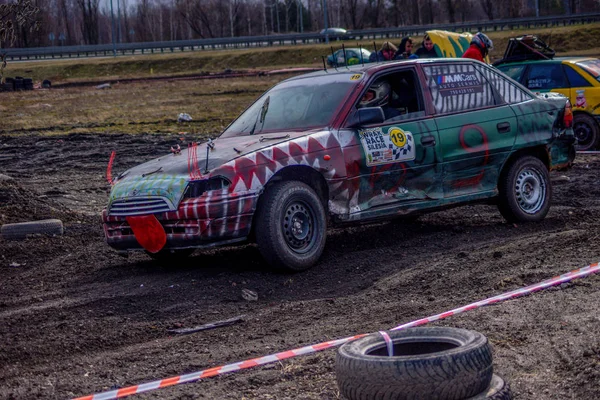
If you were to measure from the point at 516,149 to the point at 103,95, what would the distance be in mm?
28219

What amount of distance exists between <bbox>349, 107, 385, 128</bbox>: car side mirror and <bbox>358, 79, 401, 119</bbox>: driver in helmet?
39 cm

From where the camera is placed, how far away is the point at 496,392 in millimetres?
4156

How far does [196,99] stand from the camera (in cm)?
3142

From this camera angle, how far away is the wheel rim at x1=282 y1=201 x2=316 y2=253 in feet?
24.8

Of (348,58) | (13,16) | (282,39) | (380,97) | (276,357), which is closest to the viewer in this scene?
(276,357)

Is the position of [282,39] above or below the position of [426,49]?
above

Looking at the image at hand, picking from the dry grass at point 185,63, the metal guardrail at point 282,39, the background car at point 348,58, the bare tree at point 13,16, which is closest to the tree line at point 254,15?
the metal guardrail at point 282,39

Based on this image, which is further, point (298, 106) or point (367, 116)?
point (298, 106)

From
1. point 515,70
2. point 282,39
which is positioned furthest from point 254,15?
point 515,70

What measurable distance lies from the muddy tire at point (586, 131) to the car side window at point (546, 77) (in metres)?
0.66

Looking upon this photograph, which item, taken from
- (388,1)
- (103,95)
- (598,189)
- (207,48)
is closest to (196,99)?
(103,95)

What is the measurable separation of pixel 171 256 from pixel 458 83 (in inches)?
132

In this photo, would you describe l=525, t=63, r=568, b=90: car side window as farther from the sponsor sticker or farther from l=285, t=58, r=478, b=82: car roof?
l=285, t=58, r=478, b=82: car roof

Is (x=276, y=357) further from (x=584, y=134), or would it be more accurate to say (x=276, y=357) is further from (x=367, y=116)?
(x=584, y=134)
